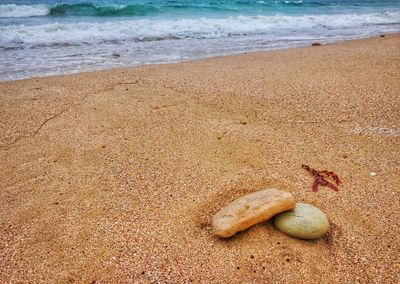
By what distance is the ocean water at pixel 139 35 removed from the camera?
757cm

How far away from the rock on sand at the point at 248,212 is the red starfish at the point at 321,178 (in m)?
0.57

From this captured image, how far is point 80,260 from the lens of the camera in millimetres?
2240

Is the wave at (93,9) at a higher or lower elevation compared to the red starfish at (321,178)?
higher

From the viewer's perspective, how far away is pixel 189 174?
3080mm

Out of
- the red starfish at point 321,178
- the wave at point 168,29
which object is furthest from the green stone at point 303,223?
the wave at point 168,29

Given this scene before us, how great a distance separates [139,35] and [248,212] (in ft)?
30.7

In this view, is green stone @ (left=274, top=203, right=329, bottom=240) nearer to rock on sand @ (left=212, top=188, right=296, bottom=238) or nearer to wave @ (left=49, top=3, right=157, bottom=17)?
rock on sand @ (left=212, top=188, right=296, bottom=238)

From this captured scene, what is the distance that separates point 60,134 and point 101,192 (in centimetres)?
130

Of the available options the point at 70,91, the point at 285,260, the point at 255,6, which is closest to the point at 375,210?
the point at 285,260

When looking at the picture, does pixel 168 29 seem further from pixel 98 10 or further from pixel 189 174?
pixel 189 174

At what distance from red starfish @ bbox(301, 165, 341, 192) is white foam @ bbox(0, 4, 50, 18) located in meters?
15.7

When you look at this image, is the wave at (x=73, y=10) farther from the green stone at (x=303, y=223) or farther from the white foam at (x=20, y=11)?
the green stone at (x=303, y=223)

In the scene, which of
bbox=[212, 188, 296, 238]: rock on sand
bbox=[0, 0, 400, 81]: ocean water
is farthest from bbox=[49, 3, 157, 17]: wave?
bbox=[212, 188, 296, 238]: rock on sand

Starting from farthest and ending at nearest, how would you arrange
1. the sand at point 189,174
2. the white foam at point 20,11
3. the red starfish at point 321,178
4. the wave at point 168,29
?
1. the white foam at point 20,11
2. the wave at point 168,29
3. the red starfish at point 321,178
4. the sand at point 189,174
